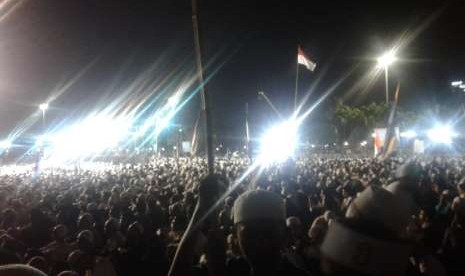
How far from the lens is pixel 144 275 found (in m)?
5.69

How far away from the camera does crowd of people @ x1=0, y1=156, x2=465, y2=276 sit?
2076 mm

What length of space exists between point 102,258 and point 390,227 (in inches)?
170

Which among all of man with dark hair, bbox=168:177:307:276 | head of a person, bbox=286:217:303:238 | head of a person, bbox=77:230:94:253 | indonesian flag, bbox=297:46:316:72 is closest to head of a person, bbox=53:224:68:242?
head of a person, bbox=77:230:94:253

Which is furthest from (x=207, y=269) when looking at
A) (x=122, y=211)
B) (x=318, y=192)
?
(x=318, y=192)

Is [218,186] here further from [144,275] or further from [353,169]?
[353,169]

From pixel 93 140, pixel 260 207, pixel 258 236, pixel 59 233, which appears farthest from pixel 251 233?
pixel 93 140

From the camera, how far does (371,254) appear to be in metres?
1.95

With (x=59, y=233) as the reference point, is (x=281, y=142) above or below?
above

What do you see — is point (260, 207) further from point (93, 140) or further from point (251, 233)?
point (93, 140)

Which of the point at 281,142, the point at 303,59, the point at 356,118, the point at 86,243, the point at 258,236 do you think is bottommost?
the point at 86,243

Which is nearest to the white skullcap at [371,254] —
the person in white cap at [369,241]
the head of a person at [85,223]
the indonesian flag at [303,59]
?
the person in white cap at [369,241]

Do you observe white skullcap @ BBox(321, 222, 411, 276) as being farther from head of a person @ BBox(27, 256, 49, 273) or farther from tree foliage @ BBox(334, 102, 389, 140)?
tree foliage @ BBox(334, 102, 389, 140)

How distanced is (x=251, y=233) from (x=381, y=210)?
2.87 ft

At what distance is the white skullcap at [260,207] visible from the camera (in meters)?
2.84
